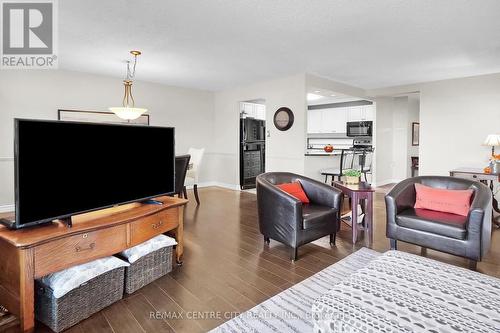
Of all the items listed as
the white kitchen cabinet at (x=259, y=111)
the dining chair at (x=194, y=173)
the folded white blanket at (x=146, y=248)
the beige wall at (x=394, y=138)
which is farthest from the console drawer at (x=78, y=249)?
the beige wall at (x=394, y=138)

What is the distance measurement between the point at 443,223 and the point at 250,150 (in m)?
4.80

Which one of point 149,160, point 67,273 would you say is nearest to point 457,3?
point 149,160

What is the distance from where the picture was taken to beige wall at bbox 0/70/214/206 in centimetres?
470

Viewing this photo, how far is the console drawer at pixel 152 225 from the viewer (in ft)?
7.45

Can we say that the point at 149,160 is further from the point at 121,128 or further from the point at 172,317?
the point at 172,317

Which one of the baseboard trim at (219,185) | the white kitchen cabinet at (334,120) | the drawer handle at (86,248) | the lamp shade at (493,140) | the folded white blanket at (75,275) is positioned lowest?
the folded white blanket at (75,275)

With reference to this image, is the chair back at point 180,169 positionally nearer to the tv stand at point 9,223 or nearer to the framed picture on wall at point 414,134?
the tv stand at point 9,223

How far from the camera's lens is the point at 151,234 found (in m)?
2.41

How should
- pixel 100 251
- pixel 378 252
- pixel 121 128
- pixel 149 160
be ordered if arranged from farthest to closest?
pixel 378 252, pixel 149 160, pixel 121 128, pixel 100 251

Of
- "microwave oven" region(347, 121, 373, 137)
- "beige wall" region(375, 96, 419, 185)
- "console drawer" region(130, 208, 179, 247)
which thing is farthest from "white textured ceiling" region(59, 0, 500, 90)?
"microwave oven" region(347, 121, 373, 137)

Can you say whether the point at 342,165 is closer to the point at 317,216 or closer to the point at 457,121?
the point at 457,121

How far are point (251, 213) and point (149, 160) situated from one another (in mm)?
2479

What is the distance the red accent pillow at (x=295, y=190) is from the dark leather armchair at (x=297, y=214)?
82mm

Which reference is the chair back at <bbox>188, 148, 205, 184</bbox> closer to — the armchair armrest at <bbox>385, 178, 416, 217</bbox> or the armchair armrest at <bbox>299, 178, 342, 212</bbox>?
the armchair armrest at <bbox>299, 178, 342, 212</bbox>
